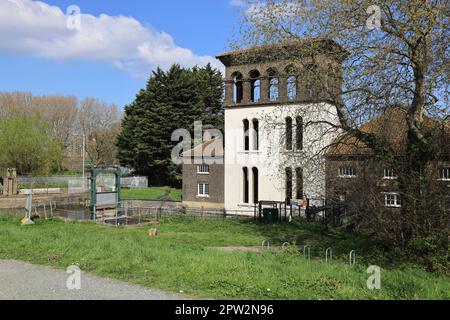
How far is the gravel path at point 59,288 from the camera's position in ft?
24.0

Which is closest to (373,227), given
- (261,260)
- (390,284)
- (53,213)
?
(261,260)

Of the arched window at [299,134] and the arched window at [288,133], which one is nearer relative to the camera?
the arched window at [299,134]

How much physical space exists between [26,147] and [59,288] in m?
54.6

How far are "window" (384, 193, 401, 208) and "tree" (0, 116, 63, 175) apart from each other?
5218cm

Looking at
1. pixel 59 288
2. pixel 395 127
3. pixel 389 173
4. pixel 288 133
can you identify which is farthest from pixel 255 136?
pixel 59 288

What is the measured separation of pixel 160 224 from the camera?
26.9 meters

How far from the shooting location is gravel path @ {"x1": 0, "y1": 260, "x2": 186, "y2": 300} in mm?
7312

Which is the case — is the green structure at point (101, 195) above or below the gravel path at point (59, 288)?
above

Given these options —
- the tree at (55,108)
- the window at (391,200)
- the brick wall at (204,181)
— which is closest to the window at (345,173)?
the window at (391,200)

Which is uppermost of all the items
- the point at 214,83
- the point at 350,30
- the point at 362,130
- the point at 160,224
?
the point at 214,83

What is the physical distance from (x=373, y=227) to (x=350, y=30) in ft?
21.0

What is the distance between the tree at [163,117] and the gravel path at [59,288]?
49049mm

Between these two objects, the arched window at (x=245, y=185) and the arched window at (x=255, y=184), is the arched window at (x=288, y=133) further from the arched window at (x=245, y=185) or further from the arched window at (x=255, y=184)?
the arched window at (x=245, y=185)
